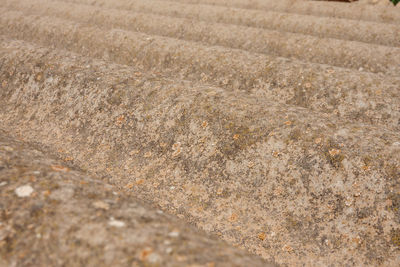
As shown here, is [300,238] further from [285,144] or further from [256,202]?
[285,144]

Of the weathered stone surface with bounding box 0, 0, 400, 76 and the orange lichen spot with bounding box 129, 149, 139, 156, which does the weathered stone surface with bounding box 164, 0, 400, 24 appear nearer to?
the weathered stone surface with bounding box 0, 0, 400, 76

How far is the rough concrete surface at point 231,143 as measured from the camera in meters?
6.91

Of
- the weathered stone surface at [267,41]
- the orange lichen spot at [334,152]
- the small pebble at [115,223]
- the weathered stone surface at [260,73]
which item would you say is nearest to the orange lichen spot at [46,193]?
the small pebble at [115,223]

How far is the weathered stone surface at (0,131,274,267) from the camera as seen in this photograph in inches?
173

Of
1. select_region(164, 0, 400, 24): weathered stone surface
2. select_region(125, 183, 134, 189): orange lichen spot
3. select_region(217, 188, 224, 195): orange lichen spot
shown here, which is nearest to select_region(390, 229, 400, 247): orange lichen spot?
select_region(217, 188, 224, 195): orange lichen spot

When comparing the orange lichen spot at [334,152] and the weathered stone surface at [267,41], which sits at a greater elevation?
the weathered stone surface at [267,41]

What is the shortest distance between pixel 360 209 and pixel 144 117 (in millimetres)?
7171

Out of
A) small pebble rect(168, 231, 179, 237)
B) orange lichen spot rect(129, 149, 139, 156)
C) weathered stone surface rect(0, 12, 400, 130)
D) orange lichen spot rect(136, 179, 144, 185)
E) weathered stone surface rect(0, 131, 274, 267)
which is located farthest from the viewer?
weathered stone surface rect(0, 12, 400, 130)

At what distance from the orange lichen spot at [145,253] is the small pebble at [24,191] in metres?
2.73

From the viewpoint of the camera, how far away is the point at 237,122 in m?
8.95

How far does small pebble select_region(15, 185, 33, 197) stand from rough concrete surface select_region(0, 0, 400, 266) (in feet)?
0.63

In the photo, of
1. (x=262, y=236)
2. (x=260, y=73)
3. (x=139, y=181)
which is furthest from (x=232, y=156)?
(x=260, y=73)

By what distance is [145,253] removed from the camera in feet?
14.2

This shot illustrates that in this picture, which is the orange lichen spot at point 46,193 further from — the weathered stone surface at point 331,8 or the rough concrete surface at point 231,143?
the weathered stone surface at point 331,8
